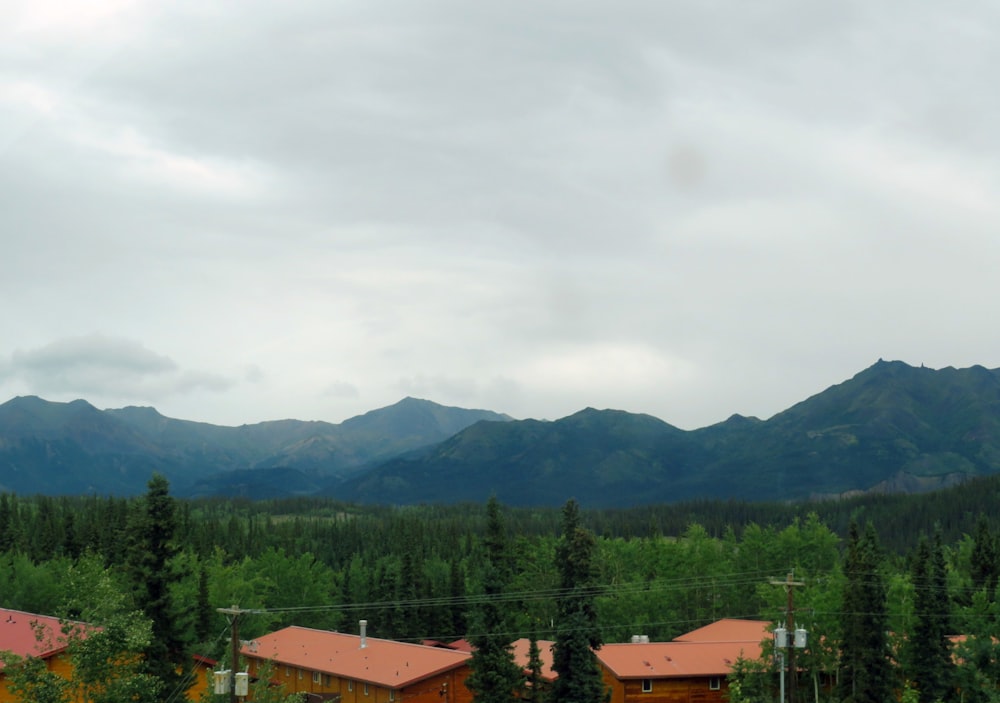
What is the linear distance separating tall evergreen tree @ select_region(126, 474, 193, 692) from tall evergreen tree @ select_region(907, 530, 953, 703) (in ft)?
153

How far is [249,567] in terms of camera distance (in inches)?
4998

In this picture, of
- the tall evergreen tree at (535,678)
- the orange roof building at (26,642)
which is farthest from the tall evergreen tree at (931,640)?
the orange roof building at (26,642)

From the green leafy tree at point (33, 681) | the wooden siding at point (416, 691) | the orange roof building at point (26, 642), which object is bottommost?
the wooden siding at point (416, 691)

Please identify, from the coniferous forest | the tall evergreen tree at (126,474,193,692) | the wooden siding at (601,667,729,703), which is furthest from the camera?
the wooden siding at (601,667,729,703)

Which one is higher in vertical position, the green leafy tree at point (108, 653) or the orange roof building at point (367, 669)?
the green leafy tree at point (108, 653)

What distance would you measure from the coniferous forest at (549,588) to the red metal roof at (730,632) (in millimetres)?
3818

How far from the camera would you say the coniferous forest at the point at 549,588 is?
57.3 m

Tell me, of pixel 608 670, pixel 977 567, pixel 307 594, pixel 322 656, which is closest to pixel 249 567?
pixel 307 594

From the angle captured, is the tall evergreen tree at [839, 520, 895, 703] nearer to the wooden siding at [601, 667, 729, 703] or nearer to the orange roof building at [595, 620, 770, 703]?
the orange roof building at [595, 620, 770, 703]

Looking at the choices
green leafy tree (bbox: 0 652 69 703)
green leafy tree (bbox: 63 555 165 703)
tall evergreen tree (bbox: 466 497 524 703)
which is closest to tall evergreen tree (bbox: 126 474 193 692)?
green leafy tree (bbox: 63 555 165 703)

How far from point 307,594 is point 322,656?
45.5m

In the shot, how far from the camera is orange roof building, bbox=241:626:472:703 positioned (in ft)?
229

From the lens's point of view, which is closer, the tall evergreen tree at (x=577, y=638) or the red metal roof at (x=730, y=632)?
the tall evergreen tree at (x=577, y=638)

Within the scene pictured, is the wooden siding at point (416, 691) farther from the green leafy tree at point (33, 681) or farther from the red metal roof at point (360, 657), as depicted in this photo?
the green leafy tree at point (33, 681)
